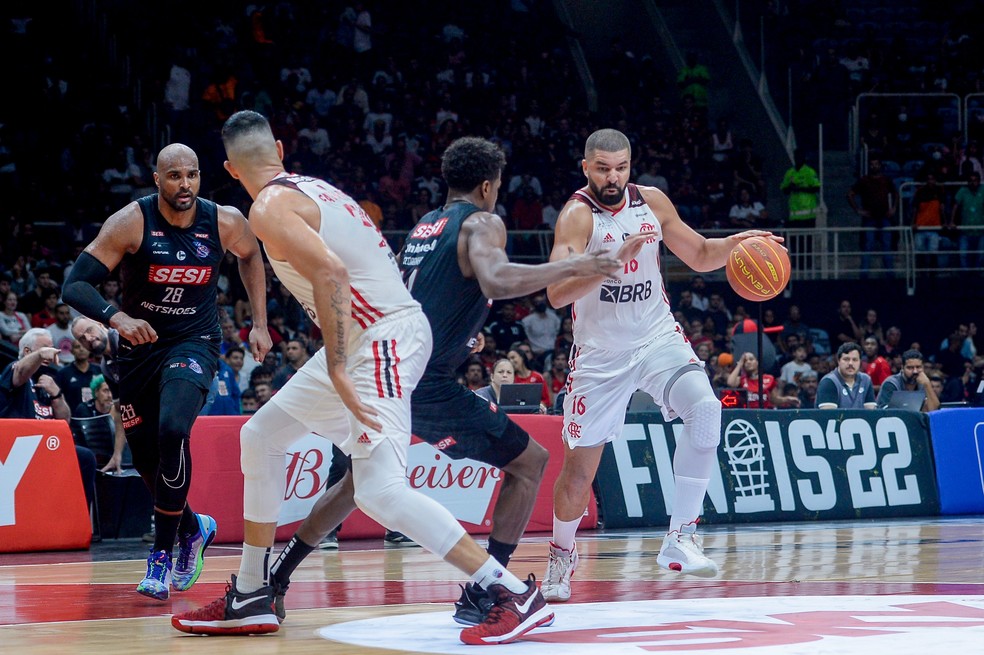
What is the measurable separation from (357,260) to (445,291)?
20.2 inches

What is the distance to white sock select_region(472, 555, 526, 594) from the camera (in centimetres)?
517

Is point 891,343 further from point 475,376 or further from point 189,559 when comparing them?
point 189,559

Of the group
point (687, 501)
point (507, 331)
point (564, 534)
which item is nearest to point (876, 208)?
point (507, 331)

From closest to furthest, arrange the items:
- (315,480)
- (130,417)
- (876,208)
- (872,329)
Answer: (130,417) < (315,480) < (872,329) < (876,208)

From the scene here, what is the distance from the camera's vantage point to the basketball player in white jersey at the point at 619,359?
283 inches

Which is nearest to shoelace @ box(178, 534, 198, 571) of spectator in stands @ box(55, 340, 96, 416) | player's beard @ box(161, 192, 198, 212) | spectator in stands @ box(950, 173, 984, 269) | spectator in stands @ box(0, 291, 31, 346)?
player's beard @ box(161, 192, 198, 212)

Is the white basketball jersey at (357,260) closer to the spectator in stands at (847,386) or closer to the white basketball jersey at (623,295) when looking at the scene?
the white basketball jersey at (623,295)

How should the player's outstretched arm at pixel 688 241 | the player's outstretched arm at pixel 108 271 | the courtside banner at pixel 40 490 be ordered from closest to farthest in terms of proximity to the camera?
the player's outstretched arm at pixel 108 271 < the player's outstretched arm at pixel 688 241 < the courtside banner at pixel 40 490

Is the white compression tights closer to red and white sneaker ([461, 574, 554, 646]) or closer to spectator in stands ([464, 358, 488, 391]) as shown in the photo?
red and white sneaker ([461, 574, 554, 646])

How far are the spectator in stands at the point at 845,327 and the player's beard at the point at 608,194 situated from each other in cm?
1416

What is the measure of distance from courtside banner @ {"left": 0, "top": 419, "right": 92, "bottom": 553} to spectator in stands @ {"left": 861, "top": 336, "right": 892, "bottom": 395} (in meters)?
11.0

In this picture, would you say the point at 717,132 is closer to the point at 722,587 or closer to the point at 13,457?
the point at 13,457

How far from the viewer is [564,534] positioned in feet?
23.5

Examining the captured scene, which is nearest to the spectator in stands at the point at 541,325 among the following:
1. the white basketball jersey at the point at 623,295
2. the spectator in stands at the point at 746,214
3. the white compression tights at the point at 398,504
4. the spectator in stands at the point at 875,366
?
the spectator in stands at the point at 875,366
